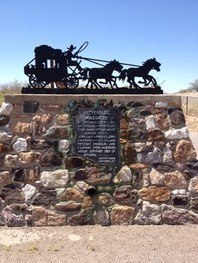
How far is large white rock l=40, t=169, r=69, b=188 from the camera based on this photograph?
5.23 meters

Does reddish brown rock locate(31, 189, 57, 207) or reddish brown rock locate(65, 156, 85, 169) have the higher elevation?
reddish brown rock locate(65, 156, 85, 169)

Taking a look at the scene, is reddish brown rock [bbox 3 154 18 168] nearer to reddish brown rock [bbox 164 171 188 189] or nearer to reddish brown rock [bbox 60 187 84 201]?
reddish brown rock [bbox 60 187 84 201]

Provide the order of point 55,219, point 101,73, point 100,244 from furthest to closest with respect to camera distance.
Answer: point 101,73, point 55,219, point 100,244

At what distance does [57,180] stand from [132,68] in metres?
1.92

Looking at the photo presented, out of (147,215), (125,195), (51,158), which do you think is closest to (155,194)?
(147,215)

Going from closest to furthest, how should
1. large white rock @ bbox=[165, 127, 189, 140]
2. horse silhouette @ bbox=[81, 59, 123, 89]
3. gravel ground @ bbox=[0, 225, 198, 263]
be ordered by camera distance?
gravel ground @ bbox=[0, 225, 198, 263] < large white rock @ bbox=[165, 127, 189, 140] < horse silhouette @ bbox=[81, 59, 123, 89]

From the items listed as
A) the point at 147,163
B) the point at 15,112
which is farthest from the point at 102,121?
the point at 15,112

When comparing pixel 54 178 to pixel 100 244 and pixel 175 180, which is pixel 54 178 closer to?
pixel 100 244

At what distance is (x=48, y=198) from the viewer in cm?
523

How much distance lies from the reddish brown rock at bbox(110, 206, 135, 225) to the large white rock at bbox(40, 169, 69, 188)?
749mm

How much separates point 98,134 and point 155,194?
110cm

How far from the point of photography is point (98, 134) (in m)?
5.34

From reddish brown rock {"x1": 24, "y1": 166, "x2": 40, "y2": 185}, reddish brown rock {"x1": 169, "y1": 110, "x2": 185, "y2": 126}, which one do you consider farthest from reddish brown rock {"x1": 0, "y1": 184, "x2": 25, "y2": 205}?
reddish brown rock {"x1": 169, "y1": 110, "x2": 185, "y2": 126}

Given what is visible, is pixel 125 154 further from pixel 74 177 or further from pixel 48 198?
pixel 48 198
